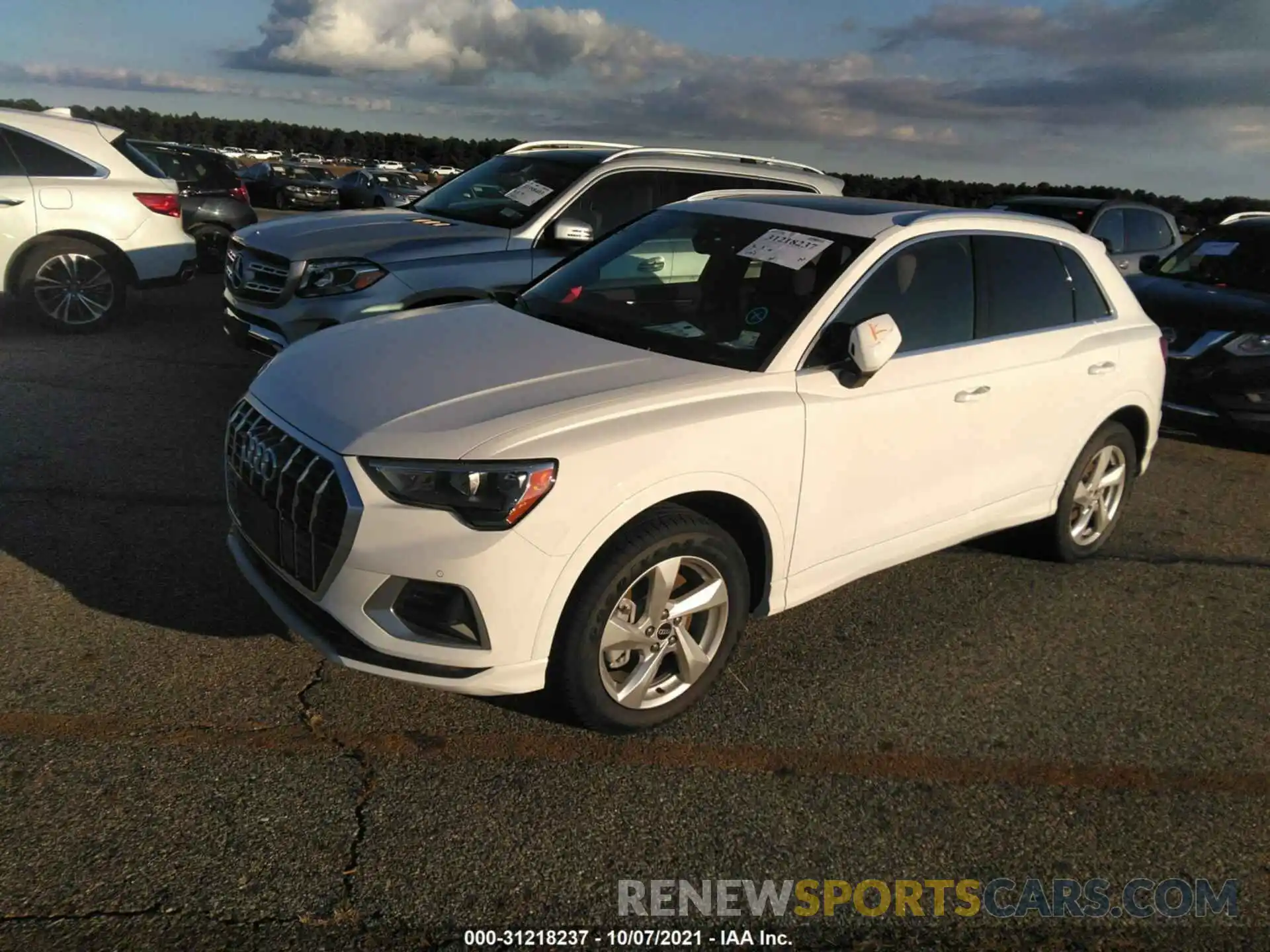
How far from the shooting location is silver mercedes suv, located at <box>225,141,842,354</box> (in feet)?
20.9

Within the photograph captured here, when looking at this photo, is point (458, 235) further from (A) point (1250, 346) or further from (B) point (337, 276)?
(A) point (1250, 346)

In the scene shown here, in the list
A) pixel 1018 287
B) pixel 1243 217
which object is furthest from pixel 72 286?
pixel 1243 217

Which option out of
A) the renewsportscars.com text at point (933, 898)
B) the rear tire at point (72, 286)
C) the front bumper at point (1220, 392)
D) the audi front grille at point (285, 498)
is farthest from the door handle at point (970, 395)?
the rear tire at point (72, 286)

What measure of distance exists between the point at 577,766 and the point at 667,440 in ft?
3.49

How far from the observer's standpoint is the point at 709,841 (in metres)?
2.99

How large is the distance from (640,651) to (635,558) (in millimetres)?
396

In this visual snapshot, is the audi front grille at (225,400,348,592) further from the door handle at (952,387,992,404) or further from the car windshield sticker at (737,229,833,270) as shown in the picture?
the door handle at (952,387,992,404)

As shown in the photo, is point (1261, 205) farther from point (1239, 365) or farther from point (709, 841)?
point (709, 841)

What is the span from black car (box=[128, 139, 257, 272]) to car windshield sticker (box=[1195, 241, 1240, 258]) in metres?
10.1

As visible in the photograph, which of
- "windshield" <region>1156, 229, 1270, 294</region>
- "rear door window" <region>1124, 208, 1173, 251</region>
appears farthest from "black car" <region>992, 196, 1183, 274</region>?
"windshield" <region>1156, 229, 1270, 294</region>

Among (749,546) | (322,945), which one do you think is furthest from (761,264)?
(322,945)

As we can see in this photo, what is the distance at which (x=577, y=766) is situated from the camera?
330cm

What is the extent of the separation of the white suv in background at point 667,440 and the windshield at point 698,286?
2 cm

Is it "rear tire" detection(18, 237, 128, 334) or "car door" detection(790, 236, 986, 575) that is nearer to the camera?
"car door" detection(790, 236, 986, 575)
